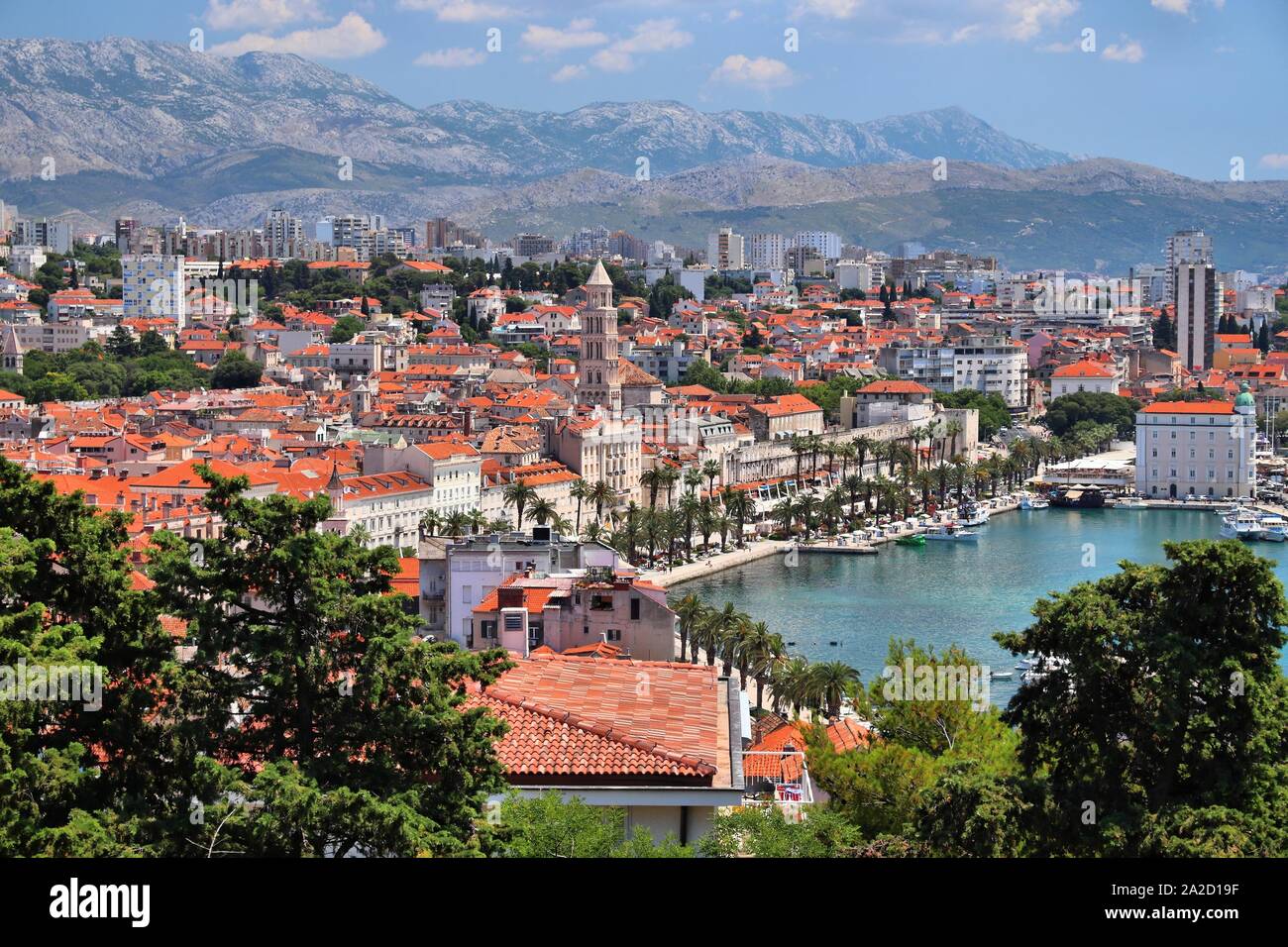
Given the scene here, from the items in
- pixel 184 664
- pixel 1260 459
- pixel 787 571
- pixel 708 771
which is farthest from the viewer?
pixel 1260 459

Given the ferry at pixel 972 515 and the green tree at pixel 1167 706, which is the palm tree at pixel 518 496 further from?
the green tree at pixel 1167 706

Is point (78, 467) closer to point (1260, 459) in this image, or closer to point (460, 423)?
point (460, 423)

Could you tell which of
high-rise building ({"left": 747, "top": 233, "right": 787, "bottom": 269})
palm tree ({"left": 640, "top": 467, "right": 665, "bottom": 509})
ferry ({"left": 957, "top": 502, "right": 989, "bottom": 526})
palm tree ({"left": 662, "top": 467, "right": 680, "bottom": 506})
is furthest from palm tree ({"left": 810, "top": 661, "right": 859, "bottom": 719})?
high-rise building ({"left": 747, "top": 233, "right": 787, "bottom": 269})

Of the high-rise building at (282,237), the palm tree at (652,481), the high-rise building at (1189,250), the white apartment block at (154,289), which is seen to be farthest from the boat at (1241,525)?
the high-rise building at (1189,250)

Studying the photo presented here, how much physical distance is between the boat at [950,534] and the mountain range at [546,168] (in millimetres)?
11377

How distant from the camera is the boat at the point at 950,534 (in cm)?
2327

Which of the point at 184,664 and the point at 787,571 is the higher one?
the point at 184,664

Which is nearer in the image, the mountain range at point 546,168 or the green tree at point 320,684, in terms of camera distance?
the green tree at point 320,684

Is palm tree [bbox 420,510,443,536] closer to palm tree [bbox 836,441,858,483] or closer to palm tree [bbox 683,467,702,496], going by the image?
palm tree [bbox 683,467,702,496]

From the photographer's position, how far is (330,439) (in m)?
23.0

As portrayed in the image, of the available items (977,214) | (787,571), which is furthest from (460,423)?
(977,214)

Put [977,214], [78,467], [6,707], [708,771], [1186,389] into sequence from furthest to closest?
[977,214]
[1186,389]
[78,467]
[708,771]
[6,707]

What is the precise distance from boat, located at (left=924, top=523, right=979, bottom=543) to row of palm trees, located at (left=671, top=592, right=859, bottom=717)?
9607 mm

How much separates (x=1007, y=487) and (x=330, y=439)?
1108 centimetres
